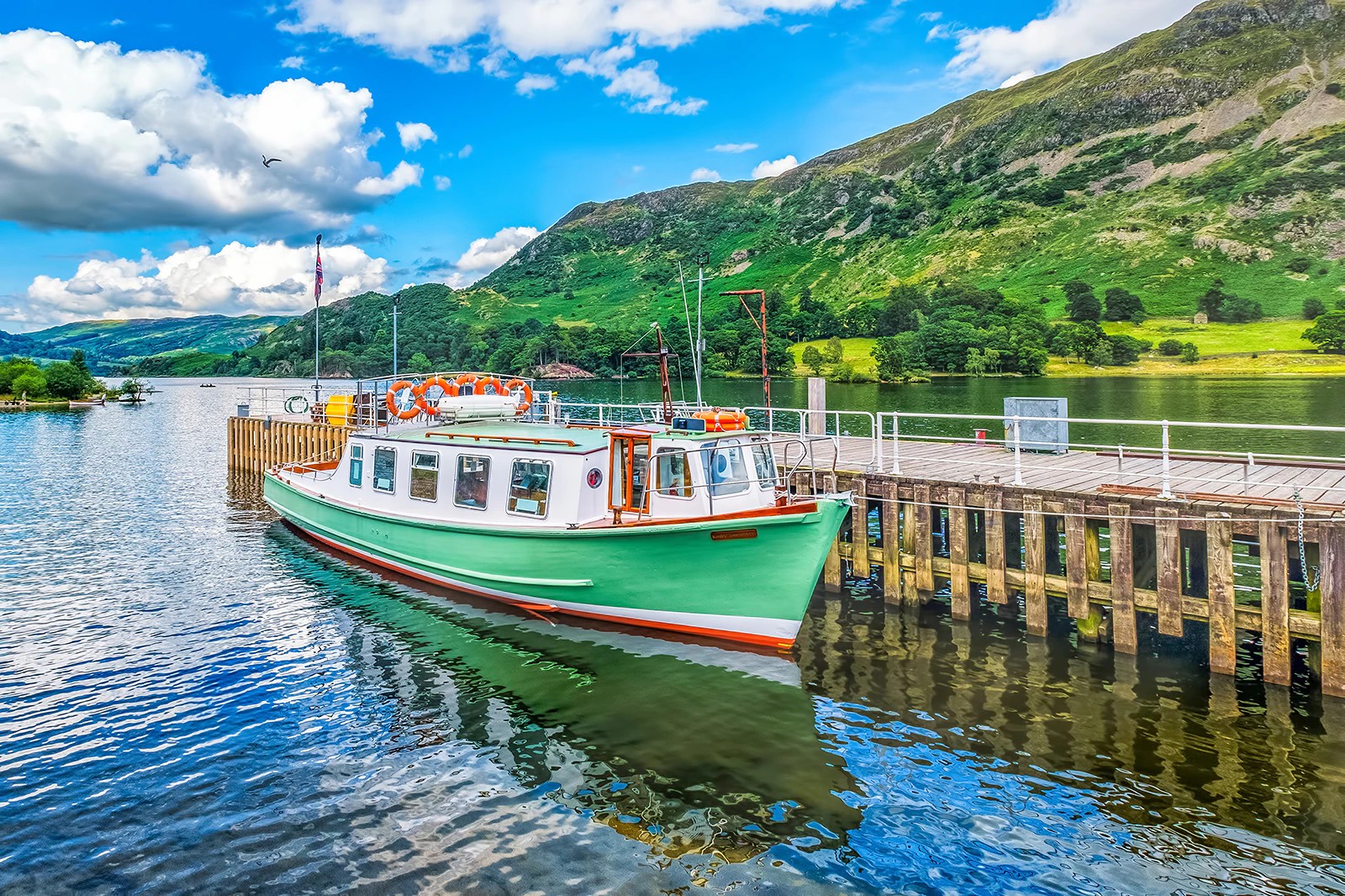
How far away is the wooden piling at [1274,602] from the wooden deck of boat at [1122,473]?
2.17ft

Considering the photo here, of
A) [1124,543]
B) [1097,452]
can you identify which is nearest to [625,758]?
[1124,543]

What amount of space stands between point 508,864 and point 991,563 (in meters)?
10.9

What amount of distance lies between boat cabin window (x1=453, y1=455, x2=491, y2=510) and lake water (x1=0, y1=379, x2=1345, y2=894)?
262 centimetres

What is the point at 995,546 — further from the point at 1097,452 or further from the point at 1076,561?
the point at 1097,452

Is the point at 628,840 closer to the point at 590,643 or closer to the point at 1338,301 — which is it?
the point at 590,643

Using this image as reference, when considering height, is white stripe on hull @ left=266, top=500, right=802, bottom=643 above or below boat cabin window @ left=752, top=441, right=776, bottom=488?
below

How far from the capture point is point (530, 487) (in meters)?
16.2

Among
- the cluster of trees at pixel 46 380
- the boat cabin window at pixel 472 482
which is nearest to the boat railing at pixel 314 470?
the boat cabin window at pixel 472 482

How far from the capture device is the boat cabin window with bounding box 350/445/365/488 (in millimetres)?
21203

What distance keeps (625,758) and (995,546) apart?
8.71 meters

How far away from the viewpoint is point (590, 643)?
14.9m

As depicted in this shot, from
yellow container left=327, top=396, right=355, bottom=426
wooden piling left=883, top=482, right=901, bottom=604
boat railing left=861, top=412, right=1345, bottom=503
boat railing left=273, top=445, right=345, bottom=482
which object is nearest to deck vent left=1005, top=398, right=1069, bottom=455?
boat railing left=861, top=412, right=1345, bottom=503

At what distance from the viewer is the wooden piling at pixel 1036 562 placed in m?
13.9

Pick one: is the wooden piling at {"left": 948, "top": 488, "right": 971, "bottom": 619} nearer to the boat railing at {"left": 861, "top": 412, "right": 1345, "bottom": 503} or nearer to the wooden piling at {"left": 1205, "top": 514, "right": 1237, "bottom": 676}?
the boat railing at {"left": 861, "top": 412, "right": 1345, "bottom": 503}
